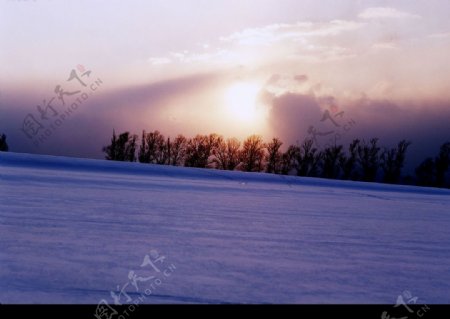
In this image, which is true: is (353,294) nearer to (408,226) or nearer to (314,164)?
(408,226)

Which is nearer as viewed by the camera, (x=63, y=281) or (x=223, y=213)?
(x=63, y=281)

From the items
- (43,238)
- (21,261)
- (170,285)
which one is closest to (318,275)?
(170,285)

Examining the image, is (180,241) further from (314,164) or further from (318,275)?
(314,164)

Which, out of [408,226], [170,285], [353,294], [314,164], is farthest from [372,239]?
[314,164]

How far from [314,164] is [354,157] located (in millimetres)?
2204

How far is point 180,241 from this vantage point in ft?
11.8

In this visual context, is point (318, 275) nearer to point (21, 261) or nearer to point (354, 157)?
point (21, 261)

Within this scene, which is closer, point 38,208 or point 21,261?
point 21,261

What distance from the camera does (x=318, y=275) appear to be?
2775mm

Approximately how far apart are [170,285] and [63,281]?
491mm

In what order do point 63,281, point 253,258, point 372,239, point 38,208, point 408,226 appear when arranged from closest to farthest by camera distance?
point 63,281, point 253,258, point 372,239, point 38,208, point 408,226

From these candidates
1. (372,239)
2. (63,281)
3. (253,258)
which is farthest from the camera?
(372,239)
